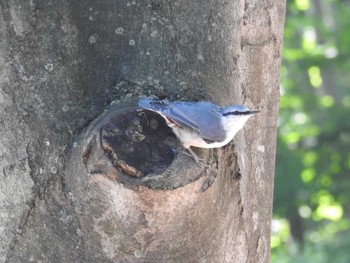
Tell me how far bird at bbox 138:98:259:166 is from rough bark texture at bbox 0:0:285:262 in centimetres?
2

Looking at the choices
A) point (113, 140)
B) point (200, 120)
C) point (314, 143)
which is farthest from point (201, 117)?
point (314, 143)

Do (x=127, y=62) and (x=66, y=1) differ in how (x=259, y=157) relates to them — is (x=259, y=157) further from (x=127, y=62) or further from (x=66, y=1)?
(x=66, y=1)

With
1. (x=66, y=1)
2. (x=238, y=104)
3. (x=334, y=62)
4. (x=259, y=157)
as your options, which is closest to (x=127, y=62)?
(x=66, y=1)

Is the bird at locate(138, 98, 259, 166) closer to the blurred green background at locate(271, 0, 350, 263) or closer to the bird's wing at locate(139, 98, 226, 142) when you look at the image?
the bird's wing at locate(139, 98, 226, 142)

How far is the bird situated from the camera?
4.85 feet

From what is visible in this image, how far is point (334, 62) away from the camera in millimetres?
9164

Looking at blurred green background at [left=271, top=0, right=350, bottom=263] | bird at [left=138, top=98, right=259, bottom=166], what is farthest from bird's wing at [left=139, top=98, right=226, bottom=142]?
blurred green background at [left=271, top=0, right=350, bottom=263]

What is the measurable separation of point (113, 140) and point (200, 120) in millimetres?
393

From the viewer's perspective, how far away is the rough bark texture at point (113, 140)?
1.39m

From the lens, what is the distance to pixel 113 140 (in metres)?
1.38

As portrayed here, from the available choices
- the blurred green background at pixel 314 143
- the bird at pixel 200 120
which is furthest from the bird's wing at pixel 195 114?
the blurred green background at pixel 314 143

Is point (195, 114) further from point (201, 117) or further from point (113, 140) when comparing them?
point (113, 140)

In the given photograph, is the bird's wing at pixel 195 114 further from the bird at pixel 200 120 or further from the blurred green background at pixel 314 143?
the blurred green background at pixel 314 143

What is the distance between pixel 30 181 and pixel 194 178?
358 mm
